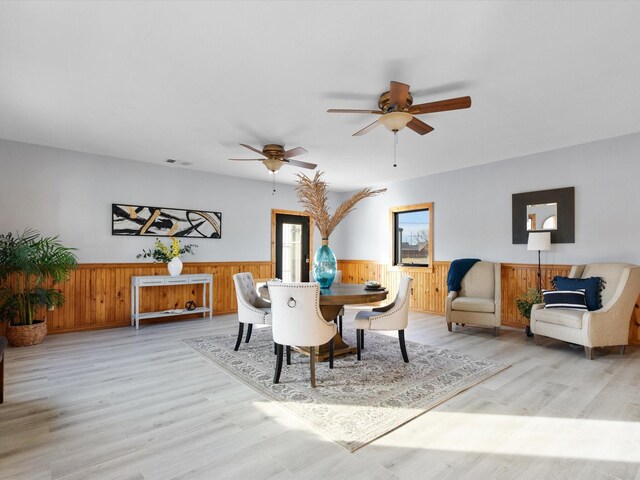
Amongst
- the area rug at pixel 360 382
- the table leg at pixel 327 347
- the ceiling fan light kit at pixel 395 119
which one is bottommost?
the area rug at pixel 360 382

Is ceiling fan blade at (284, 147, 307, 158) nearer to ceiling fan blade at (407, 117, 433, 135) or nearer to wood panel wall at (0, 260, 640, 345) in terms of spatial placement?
ceiling fan blade at (407, 117, 433, 135)

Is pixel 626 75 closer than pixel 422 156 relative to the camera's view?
Yes

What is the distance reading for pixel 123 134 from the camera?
418 centimetres

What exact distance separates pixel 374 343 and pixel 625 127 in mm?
3853

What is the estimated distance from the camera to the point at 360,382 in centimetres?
296

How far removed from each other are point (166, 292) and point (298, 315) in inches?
148

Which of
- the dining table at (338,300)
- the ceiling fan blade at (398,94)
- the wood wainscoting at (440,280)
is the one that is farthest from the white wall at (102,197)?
the ceiling fan blade at (398,94)

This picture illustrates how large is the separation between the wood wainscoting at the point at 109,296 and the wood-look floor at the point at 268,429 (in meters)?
1.47

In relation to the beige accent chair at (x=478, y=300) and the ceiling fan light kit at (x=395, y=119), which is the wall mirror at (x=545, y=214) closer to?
the beige accent chair at (x=478, y=300)

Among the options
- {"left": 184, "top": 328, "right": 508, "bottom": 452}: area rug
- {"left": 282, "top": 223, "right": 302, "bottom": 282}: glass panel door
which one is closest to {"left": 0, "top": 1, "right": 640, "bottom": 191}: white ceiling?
{"left": 184, "top": 328, "right": 508, "bottom": 452}: area rug

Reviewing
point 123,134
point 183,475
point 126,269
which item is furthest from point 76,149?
point 183,475

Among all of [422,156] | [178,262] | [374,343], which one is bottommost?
[374,343]

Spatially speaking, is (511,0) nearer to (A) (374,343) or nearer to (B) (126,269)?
(A) (374,343)

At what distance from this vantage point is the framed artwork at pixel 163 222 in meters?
5.31
